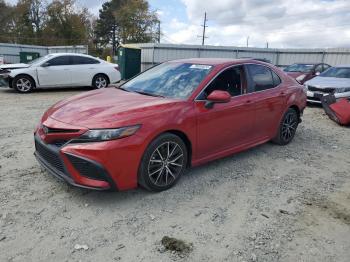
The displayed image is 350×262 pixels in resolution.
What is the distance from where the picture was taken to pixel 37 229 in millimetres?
3197

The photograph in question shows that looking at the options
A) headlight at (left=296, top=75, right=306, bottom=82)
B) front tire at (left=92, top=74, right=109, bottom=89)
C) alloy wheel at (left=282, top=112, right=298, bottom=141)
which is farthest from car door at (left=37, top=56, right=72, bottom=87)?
headlight at (left=296, top=75, right=306, bottom=82)

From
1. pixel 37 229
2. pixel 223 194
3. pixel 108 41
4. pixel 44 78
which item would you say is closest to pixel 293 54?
pixel 44 78

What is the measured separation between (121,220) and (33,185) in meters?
1.36

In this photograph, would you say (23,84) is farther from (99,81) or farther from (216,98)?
(216,98)

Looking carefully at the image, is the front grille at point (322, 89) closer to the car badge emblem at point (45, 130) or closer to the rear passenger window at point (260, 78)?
the rear passenger window at point (260, 78)

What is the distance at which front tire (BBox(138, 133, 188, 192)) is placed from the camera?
3736 mm

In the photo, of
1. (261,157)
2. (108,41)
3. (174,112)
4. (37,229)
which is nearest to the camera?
(37,229)

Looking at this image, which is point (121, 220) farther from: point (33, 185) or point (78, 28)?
point (78, 28)

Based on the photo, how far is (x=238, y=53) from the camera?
22.1 m

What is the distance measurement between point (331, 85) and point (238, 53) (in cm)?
1222

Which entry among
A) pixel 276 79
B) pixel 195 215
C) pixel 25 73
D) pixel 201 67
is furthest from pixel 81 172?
pixel 25 73

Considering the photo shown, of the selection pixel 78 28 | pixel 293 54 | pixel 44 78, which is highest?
pixel 78 28

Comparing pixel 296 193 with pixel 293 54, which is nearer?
pixel 296 193

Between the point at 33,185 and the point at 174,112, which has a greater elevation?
the point at 174,112
